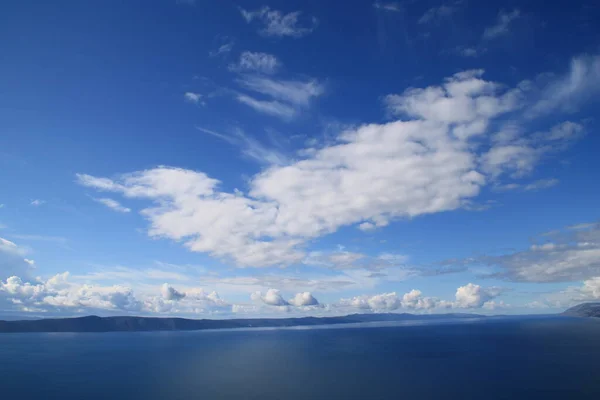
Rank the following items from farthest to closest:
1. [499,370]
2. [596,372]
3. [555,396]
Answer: [499,370], [596,372], [555,396]

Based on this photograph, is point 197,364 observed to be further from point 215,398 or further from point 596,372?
point 596,372

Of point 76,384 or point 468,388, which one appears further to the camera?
point 76,384

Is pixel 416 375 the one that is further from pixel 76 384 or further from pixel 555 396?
pixel 76 384

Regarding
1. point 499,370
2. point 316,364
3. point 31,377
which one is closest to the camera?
point 499,370

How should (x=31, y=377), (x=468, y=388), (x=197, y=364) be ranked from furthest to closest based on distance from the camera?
(x=197, y=364)
(x=31, y=377)
(x=468, y=388)

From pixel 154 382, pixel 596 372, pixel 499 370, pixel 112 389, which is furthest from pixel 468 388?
pixel 112 389

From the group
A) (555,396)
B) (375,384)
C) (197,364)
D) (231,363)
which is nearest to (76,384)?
(197,364)

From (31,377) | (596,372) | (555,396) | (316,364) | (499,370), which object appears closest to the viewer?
(555,396)

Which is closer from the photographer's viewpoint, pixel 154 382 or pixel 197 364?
pixel 154 382

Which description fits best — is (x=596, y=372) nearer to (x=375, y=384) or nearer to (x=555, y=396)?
(x=555, y=396)
